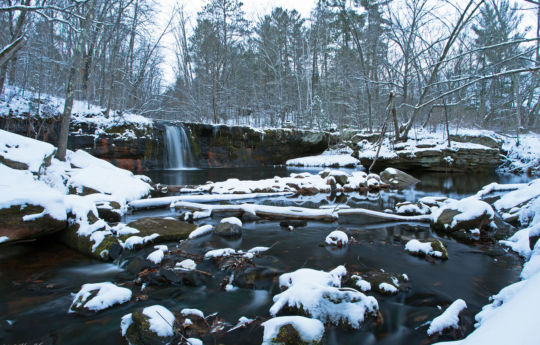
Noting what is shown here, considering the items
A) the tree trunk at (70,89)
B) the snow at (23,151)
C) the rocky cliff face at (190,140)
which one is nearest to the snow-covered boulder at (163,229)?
the snow at (23,151)

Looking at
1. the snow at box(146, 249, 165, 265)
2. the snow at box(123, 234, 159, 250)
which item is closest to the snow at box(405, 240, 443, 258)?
the snow at box(146, 249, 165, 265)

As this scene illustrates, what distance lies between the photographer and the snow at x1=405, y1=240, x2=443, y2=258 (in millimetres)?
4129

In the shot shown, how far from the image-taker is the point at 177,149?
1792cm

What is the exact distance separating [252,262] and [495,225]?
4972mm

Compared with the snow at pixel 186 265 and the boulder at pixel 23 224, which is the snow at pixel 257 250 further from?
the boulder at pixel 23 224

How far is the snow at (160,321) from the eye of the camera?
225 cm

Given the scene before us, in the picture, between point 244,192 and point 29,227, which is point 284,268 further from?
point 244,192

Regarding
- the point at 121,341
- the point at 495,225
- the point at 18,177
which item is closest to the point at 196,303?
the point at 121,341

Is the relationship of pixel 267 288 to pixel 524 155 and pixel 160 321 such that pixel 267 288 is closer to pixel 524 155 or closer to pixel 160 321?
pixel 160 321

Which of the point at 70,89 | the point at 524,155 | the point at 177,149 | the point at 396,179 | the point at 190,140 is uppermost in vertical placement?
the point at 70,89

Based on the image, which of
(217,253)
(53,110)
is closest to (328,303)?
(217,253)

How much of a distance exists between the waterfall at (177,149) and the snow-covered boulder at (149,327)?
16.1 metres

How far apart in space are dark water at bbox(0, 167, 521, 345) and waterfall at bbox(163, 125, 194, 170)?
44.9ft

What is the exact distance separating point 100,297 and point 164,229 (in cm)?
208
